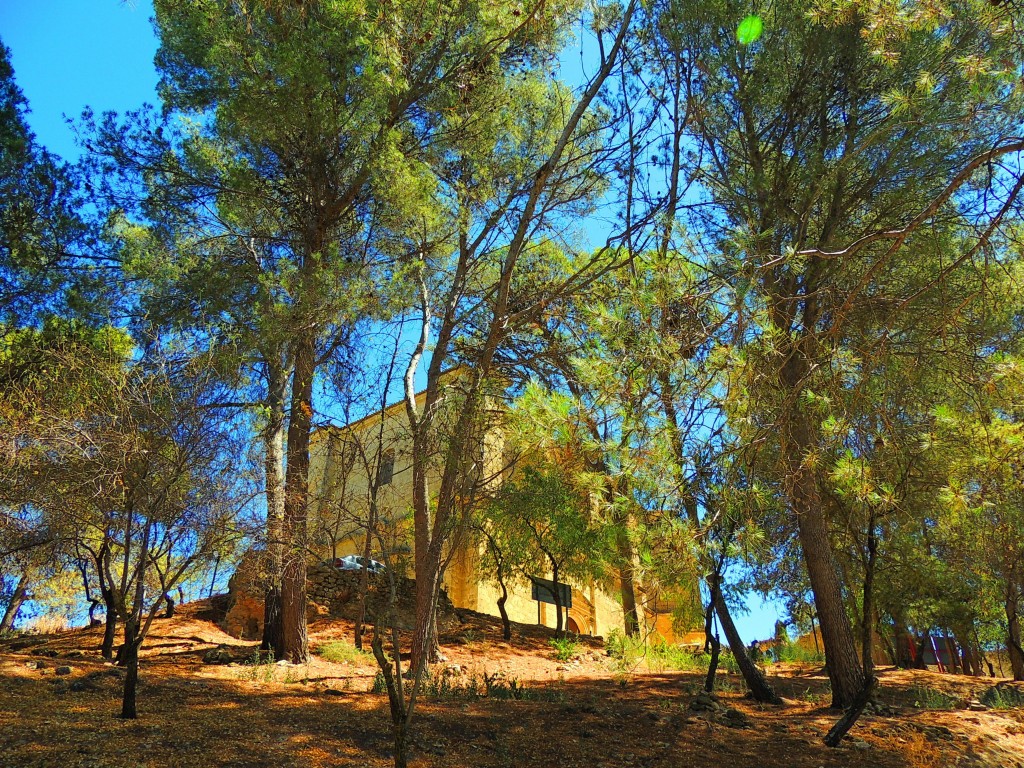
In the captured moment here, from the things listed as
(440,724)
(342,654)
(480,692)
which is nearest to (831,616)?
(480,692)

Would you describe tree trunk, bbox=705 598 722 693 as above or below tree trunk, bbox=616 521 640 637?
below

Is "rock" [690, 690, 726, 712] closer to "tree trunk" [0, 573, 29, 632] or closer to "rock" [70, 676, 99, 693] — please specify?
"rock" [70, 676, 99, 693]

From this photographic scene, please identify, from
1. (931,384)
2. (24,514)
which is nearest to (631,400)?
(931,384)

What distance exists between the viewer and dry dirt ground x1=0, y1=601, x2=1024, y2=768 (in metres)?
5.02

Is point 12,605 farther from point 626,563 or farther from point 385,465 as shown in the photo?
point 626,563

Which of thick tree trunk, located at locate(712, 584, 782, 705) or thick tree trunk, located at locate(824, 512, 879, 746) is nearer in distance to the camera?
thick tree trunk, located at locate(824, 512, 879, 746)

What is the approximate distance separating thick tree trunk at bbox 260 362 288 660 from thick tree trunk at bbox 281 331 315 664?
0.31 ft

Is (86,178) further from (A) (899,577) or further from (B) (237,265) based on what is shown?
(A) (899,577)

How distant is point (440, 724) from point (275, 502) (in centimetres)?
327

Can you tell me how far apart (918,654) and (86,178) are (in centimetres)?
1728

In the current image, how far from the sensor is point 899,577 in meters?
12.1

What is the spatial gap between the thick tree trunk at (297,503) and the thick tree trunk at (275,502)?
0.31ft

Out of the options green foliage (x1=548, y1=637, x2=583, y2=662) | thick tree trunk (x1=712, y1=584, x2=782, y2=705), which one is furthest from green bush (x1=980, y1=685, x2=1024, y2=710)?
green foliage (x1=548, y1=637, x2=583, y2=662)

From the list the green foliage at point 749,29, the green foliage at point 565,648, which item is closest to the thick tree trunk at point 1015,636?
the green foliage at point 565,648
